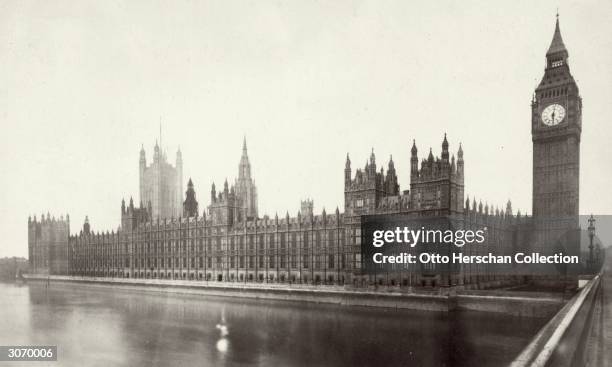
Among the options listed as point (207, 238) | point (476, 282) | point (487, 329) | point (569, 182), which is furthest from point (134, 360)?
point (569, 182)

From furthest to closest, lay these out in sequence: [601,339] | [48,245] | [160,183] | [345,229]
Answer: [160,183], [48,245], [345,229], [601,339]

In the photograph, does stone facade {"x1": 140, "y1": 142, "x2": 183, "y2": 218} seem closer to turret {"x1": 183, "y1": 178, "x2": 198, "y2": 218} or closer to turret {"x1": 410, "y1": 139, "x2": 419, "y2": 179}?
turret {"x1": 183, "y1": 178, "x2": 198, "y2": 218}

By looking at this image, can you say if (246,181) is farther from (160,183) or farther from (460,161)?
(460,161)

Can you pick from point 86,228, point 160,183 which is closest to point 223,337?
point 86,228

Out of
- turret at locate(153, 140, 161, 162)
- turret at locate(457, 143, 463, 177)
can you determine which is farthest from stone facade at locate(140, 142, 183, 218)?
turret at locate(457, 143, 463, 177)

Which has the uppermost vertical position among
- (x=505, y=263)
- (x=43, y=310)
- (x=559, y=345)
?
(x=559, y=345)

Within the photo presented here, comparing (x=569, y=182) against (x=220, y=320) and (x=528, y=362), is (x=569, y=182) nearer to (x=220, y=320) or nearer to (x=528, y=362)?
(x=220, y=320)
